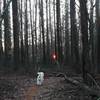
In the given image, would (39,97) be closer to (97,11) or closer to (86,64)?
(86,64)

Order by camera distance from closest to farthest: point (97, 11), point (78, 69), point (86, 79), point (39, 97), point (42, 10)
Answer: point (39, 97), point (86, 79), point (78, 69), point (97, 11), point (42, 10)

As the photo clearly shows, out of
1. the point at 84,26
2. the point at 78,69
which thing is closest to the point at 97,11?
the point at 78,69

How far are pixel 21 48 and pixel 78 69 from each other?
14296mm

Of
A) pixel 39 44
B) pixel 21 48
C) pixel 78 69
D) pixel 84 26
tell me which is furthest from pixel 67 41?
pixel 84 26

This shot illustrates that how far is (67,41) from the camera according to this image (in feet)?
141

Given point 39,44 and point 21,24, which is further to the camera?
point 39,44

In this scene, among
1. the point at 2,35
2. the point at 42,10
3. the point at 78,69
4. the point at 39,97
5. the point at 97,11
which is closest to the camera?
the point at 39,97

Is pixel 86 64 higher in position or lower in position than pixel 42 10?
lower

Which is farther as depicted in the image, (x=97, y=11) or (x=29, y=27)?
(x=29, y=27)

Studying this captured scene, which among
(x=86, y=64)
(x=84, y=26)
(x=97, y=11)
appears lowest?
(x=86, y=64)

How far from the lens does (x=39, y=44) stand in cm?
4688

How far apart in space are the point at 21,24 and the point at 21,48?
477 cm

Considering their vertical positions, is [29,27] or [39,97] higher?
[29,27]

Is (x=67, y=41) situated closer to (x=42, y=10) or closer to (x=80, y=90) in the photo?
(x=42, y=10)
